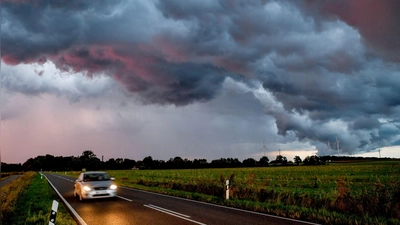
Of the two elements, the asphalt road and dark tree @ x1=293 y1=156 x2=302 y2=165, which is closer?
the asphalt road

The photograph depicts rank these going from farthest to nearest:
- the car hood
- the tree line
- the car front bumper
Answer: the tree line, the car hood, the car front bumper

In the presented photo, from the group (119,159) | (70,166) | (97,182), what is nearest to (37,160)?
(70,166)

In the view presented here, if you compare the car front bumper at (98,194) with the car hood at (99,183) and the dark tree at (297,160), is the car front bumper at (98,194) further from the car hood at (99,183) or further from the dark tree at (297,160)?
the dark tree at (297,160)

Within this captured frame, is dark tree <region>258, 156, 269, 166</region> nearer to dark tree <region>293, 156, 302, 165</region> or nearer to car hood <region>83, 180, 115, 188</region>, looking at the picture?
dark tree <region>293, 156, 302, 165</region>

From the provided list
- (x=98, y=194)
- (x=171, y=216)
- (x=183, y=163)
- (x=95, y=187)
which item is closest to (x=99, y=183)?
(x=95, y=187)

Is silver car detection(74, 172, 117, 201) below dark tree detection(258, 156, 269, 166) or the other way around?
below

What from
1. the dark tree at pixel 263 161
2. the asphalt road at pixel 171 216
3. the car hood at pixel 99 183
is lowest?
the asphalt road at pixel 171 216

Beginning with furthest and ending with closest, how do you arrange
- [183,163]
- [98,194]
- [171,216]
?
1. [183,163]
2. [98,194]
3. [171,216]

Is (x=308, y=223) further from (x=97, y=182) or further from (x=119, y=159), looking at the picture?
(x=119, y=159)

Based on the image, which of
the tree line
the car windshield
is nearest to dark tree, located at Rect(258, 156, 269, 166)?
the tree line

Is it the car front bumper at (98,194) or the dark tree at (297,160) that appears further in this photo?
the dark tree at (297,160)

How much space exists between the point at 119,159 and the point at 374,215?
575ft

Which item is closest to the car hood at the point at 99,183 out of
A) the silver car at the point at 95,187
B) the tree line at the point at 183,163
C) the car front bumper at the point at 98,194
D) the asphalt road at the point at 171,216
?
the silver car at the point at 95,187

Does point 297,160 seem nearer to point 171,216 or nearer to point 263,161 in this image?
point 263,161
